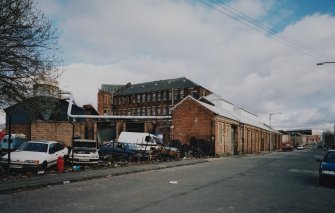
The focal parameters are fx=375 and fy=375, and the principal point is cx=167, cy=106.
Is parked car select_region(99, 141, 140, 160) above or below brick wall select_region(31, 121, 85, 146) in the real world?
below

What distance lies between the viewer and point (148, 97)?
9075 cm

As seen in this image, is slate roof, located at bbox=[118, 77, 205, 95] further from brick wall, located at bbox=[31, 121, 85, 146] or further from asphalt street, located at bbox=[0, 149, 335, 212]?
asphalt street, located at bbox=[0, 149, 335, 212]

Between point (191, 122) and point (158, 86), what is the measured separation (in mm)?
46764

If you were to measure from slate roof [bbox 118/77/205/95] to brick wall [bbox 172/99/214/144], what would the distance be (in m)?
37.4

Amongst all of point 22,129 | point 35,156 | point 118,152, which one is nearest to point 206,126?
Result: point 118,152

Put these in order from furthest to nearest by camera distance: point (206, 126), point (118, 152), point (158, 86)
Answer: point (158, 86), point (206, 126), point (118, 152)

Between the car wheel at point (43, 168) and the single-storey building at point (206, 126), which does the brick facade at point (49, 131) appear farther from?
the car wheel at point (43, 168)

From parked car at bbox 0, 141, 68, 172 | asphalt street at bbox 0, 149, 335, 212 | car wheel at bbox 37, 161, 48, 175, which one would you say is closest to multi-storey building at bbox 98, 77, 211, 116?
parked car at bbox 0, 141, 68, 172

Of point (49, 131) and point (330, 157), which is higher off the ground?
point (49, 131)

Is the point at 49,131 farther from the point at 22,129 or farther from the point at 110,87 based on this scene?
the point at 110,87

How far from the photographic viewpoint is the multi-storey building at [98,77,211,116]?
84.5 metres

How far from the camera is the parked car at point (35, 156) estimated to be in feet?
57.9

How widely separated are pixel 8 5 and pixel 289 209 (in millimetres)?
12702

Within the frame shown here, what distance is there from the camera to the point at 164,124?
50156 millimetres
